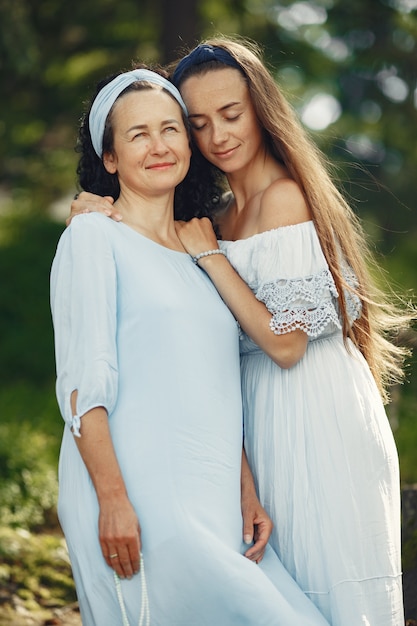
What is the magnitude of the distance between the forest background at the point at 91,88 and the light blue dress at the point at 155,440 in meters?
4.18

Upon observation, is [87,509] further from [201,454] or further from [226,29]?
[226,29]

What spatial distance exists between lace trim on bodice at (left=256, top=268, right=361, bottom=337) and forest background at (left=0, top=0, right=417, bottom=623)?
402 centimetres

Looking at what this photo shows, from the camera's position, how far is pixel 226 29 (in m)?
11.9

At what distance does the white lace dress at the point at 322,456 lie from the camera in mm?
2943

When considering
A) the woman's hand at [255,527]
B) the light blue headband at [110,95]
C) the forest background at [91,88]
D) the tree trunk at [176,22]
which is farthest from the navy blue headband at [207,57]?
the tree trunk at [176,22]

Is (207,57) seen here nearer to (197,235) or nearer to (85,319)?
(197,235)

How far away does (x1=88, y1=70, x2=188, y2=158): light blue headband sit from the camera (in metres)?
3.00

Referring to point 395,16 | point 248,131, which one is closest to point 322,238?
point 248,131

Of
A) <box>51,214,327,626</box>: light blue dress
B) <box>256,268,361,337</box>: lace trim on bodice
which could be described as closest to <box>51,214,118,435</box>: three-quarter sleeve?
<box>51,214,327,626</box>: light blue dress

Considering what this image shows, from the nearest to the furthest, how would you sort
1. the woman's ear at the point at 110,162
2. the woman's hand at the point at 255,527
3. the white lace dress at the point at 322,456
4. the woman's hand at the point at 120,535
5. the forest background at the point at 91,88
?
the woman's hand at the point at 120,535 → the woman's hand at the point at 255,527 → the white lace dress at the point at 322,456 → the woman's ear at the point at 110,162 → the forest background at the point at 91,88

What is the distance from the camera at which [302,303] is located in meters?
2.99

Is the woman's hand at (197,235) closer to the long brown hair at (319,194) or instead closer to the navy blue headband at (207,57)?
the long brown hair at (319,194)

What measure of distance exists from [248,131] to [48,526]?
334 centimetres

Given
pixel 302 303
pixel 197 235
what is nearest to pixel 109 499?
pixel 302 303
